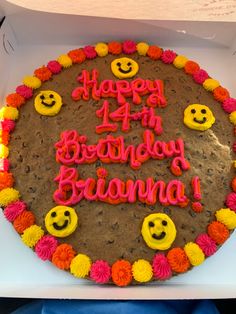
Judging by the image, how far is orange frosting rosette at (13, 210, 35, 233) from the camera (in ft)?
3.42

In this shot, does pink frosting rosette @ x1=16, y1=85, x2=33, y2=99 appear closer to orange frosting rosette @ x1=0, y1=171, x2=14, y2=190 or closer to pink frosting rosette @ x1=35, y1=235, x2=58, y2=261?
orange frosting rosette @ x1=0, y1=171, x2=14, y2=190

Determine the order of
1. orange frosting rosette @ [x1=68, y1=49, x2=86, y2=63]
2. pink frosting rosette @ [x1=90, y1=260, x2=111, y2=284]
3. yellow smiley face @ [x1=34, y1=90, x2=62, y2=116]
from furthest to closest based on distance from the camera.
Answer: orange frosting rosette @ [x1=68, y1=49, x2=86, y2=63] → yellow smiley face @ [x1=34, y1=90, x2=62, y2=116] → pink frosting rosette @ [x1=90, y1=260, x2=111, y2=284]

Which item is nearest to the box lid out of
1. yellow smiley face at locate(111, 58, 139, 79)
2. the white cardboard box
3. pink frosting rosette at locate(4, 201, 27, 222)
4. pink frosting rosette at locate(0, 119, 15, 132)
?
the white cardboard box

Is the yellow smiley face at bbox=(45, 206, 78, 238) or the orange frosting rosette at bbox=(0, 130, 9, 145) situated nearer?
the yellow smiley face at bbox=(45, 206, 78, 238)

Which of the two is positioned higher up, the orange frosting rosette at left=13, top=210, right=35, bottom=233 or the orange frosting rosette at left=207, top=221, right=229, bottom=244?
the orange frosting rosette at left=207, top=221, right=229, bottom=244

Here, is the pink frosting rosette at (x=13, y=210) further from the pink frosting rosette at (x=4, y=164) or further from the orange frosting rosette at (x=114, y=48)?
the orange frosting rosette at (x=114, y=48)

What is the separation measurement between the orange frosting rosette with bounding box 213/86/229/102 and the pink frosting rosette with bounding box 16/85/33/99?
1.87ft

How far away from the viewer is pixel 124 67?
1.28m

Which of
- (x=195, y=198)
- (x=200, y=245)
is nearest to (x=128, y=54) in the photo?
(x=195, y=198)

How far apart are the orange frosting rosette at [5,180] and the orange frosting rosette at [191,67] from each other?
0.64 metres


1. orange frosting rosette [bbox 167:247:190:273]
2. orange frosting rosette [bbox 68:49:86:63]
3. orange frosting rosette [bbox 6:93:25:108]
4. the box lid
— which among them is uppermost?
the box lid

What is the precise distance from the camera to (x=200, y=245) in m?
1.03

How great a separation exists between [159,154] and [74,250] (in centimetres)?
34

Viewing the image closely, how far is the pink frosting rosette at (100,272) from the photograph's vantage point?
0.97 m
